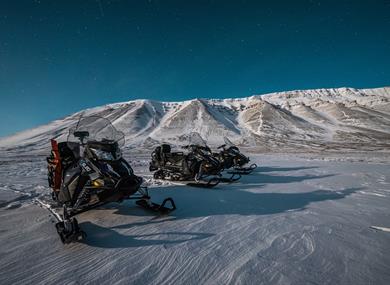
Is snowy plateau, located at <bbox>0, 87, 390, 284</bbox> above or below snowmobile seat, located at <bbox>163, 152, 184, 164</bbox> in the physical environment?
below

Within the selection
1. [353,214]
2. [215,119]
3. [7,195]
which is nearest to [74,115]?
[215,119]

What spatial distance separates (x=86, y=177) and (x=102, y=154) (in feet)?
1.43

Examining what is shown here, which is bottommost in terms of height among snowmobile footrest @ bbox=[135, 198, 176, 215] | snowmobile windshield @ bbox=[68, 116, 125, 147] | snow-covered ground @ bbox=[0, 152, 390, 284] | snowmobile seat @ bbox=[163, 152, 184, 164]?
snow-covered ground @ bbox=[0, 152, 390, 284]

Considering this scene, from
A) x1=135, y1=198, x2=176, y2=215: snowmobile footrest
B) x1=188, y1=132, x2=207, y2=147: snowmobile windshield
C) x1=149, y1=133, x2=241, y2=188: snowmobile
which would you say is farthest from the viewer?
x1=188, y1=132, x2=207, y2=147: snowmobile windshield

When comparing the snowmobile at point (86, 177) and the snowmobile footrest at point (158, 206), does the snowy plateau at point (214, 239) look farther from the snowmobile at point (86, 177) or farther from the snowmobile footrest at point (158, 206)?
the snowmobile at point (86, 177)

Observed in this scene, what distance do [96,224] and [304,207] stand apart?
3.91m

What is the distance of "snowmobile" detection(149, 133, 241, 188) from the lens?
691 cm

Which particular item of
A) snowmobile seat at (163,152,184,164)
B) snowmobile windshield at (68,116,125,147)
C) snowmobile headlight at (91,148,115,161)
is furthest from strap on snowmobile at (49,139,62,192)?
snowmobile seat at (163,152,184,164)

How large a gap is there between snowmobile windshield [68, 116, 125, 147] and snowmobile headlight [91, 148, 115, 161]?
1.25 feet

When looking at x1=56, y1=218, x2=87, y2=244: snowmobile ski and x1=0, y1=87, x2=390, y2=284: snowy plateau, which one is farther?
x1=56, y1=218, x2=87, y2=244: snowmobile ski

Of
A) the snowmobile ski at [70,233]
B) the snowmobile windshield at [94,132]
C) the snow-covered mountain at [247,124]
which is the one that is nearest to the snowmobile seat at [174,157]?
the snowmobile windshield at [94,132]

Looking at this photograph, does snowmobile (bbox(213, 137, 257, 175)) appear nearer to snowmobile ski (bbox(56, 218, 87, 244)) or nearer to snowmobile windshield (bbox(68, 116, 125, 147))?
snowmobile windshield (bbox(68, 116, 125, 147))

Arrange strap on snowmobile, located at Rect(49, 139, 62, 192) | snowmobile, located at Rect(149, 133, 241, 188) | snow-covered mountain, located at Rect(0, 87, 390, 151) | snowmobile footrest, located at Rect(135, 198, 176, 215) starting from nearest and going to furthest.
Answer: strap on snowmobile, located at Rect(49, 139, 62, 192) < snowmobile footrest, located at Rect(135, 198, 176, 215) < snowmobile, located at Rect(149, 133, 241, 188) < snow-covered mountain, located at Rect(0, 87, 390, 151)

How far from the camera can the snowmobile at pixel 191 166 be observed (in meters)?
6.91
